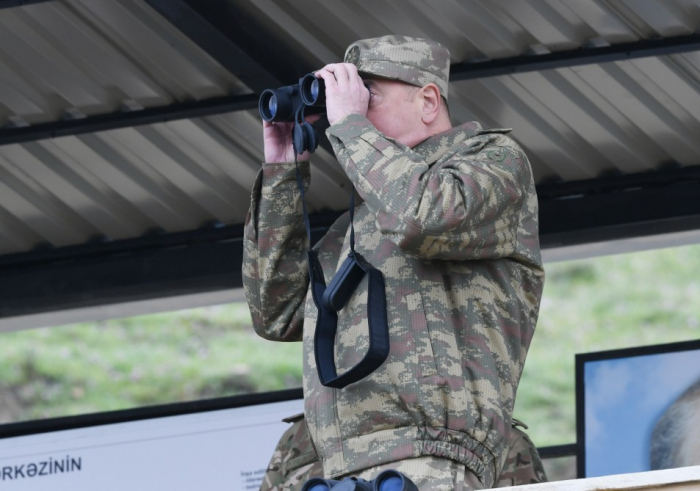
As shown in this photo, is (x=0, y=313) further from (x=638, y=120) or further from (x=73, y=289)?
(x=638, y=120)

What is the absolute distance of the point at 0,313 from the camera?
17.8 ft

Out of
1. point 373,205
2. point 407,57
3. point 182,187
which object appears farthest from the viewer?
point 182,187

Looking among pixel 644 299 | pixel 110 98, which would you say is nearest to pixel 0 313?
pixel 110 98

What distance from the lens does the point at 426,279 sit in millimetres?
3168

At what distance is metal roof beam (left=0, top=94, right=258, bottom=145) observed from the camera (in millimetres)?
4887

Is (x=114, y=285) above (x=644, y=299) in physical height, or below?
below

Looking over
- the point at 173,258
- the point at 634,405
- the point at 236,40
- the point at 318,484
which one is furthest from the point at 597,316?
the point at 318,484

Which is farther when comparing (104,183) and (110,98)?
(104,183)

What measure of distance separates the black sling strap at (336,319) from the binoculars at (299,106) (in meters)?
0.21

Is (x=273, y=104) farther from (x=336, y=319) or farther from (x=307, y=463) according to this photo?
(x=307, y=463)

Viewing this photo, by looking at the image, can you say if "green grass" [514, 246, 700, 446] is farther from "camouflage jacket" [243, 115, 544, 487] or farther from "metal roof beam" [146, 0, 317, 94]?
"camouflage jacket" [243, 115, 544, 487]

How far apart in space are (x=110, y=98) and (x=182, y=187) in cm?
51

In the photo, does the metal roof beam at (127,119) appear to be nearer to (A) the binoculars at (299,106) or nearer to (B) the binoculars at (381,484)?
(A) the binoculars at (299,106)

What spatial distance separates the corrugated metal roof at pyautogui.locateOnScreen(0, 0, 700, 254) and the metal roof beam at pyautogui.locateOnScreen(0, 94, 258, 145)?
0.03m
